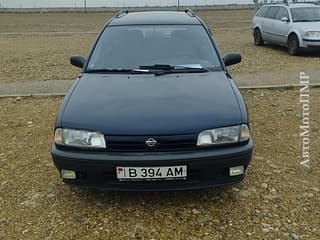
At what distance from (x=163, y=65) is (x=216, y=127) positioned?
1285 mm

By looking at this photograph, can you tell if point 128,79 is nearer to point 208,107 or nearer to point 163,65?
point 163,65

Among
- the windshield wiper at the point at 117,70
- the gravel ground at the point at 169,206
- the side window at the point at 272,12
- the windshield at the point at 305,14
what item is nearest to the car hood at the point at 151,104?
the windshield wiper at the point at 117,70

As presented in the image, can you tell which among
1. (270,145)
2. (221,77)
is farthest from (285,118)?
(221,77)

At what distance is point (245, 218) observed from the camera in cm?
315

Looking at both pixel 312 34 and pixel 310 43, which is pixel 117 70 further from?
pixel 312 34

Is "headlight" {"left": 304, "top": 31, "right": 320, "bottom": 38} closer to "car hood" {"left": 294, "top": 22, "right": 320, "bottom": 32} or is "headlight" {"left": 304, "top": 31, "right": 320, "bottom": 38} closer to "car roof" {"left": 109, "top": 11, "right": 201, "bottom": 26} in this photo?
"car hood" {"left": 294, "top": 22, "right": 320, "bottom": 32}

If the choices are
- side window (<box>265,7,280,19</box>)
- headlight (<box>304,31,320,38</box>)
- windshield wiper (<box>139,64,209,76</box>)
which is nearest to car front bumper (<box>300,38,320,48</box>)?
headlight (<box>304,31,320,38</box>)

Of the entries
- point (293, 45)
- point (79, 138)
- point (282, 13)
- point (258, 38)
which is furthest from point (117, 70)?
point (258, 38)

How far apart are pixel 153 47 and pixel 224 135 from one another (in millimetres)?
1693

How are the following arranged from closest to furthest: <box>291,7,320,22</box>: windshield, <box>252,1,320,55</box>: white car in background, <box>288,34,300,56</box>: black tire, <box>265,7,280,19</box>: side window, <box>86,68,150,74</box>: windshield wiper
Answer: <box>86,68,150,74</box>: windshield wiper < <box>252,1,320,55</box>: white car in background < <box>288,34,300,56</box>: black tire < <box>291,7,320,22</box>: windshield < <box>265,7,280,19</box>: side window

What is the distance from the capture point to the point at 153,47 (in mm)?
4367

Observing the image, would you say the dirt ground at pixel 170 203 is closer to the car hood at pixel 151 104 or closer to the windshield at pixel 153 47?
the car hood at pixel 151 104

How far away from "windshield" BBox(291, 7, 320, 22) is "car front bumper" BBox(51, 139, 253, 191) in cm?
1007

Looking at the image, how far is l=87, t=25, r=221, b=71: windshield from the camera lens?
4203 mm
